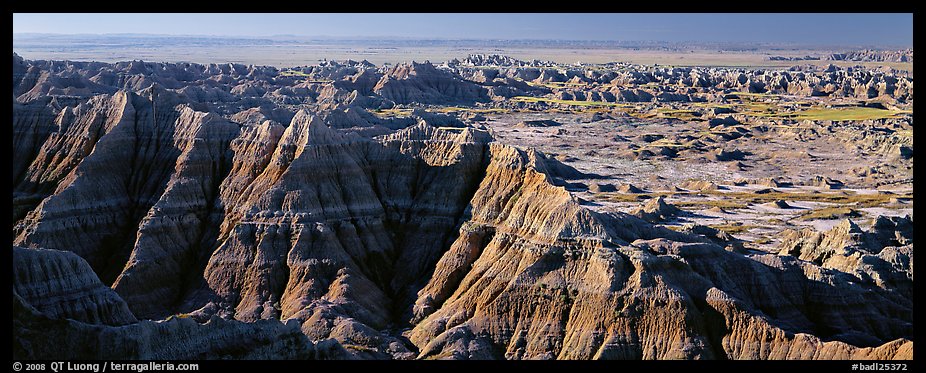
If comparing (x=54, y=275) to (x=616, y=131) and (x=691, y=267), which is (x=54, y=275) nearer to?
(x=691, y=267)

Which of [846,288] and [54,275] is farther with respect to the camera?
[846,288]

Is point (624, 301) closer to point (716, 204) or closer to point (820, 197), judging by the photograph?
point (716, 204)

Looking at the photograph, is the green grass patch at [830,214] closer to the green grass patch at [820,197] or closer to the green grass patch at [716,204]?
the green grass patch at [820,197]

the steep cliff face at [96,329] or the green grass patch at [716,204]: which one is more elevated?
the steep cliff face at [96,329]

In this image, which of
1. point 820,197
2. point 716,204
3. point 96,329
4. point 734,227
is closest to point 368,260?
point 96,329

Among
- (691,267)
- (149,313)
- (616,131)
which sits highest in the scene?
Answer: (691,267)

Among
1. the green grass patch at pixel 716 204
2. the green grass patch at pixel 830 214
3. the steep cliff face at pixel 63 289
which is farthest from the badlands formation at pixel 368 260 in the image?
the green grass patch at pixel 716 204

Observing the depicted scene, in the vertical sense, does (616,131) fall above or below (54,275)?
below

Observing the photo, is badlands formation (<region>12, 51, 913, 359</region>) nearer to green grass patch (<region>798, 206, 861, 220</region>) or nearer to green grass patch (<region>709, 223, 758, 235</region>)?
green grass patch (<region>709, 223, 758, 235</region>)

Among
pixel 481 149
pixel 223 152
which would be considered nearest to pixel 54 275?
pixel 223 152

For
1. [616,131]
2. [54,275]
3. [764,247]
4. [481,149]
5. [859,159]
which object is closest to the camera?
[54,275]

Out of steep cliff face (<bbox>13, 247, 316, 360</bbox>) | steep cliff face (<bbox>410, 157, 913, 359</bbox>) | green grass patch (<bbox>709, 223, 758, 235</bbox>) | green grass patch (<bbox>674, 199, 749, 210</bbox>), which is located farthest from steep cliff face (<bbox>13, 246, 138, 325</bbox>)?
green grass patch (<bbox>674, 199, 749, 210</bbox>)
